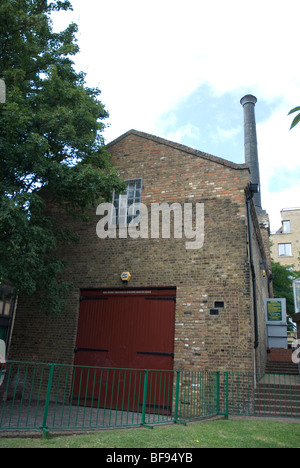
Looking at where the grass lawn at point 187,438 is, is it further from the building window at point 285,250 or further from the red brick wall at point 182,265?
the building window at point 285,250

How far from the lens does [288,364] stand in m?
15.0

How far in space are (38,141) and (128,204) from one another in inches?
155

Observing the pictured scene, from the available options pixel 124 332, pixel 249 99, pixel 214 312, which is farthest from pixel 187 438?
pixel 249 99

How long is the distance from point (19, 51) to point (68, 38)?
1750 millimetres

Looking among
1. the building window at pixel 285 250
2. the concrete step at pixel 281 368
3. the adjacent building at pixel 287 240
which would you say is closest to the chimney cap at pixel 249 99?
the adjacent building at pixel 287 240

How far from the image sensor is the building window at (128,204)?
11148 mm

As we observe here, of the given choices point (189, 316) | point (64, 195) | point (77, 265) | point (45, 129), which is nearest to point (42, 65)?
point (45, 129)

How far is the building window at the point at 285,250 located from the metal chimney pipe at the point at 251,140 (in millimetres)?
18485

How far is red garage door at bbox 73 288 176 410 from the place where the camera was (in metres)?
9.58

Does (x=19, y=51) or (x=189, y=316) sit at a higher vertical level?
(x=19, y=51)

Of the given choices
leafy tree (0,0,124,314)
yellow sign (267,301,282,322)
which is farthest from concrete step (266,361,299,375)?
leafy tree (0,0,124,314)

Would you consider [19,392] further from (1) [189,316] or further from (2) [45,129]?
(2) [45,129]

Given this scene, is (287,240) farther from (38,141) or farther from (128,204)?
(38,141)

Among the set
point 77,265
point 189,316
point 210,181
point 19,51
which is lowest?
point 189,316
